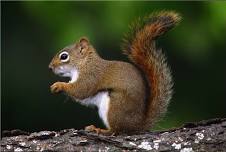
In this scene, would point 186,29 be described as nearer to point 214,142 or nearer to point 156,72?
point 156,72

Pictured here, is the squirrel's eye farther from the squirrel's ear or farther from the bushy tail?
the bushy tail

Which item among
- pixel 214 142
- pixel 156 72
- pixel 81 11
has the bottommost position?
pixel 214 142

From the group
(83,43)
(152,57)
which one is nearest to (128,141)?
(152,57)

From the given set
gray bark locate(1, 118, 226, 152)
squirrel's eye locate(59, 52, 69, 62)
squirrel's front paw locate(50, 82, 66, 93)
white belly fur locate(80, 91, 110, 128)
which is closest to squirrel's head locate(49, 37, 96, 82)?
squirrel's eye locate(59, 52, 69, 62)

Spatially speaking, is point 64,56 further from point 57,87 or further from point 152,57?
point 152,57

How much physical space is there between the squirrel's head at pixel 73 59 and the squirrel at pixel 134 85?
0.17 m

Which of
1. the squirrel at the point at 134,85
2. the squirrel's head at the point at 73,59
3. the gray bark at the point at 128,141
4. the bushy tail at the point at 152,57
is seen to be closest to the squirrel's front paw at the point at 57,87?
the squirrel at the point at 134,85

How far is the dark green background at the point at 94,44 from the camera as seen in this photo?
Result: 571 centimetres

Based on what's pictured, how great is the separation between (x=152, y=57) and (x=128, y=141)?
59cm

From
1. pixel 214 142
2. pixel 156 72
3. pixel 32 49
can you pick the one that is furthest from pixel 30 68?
pixel 214 142

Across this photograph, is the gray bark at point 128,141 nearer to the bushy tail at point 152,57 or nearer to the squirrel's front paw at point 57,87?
the bushy tail at point 152,57

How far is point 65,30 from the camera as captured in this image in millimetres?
5699

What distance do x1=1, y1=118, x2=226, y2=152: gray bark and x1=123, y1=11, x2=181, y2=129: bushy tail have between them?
0.35 meters

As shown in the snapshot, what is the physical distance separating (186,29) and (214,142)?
1.97m
